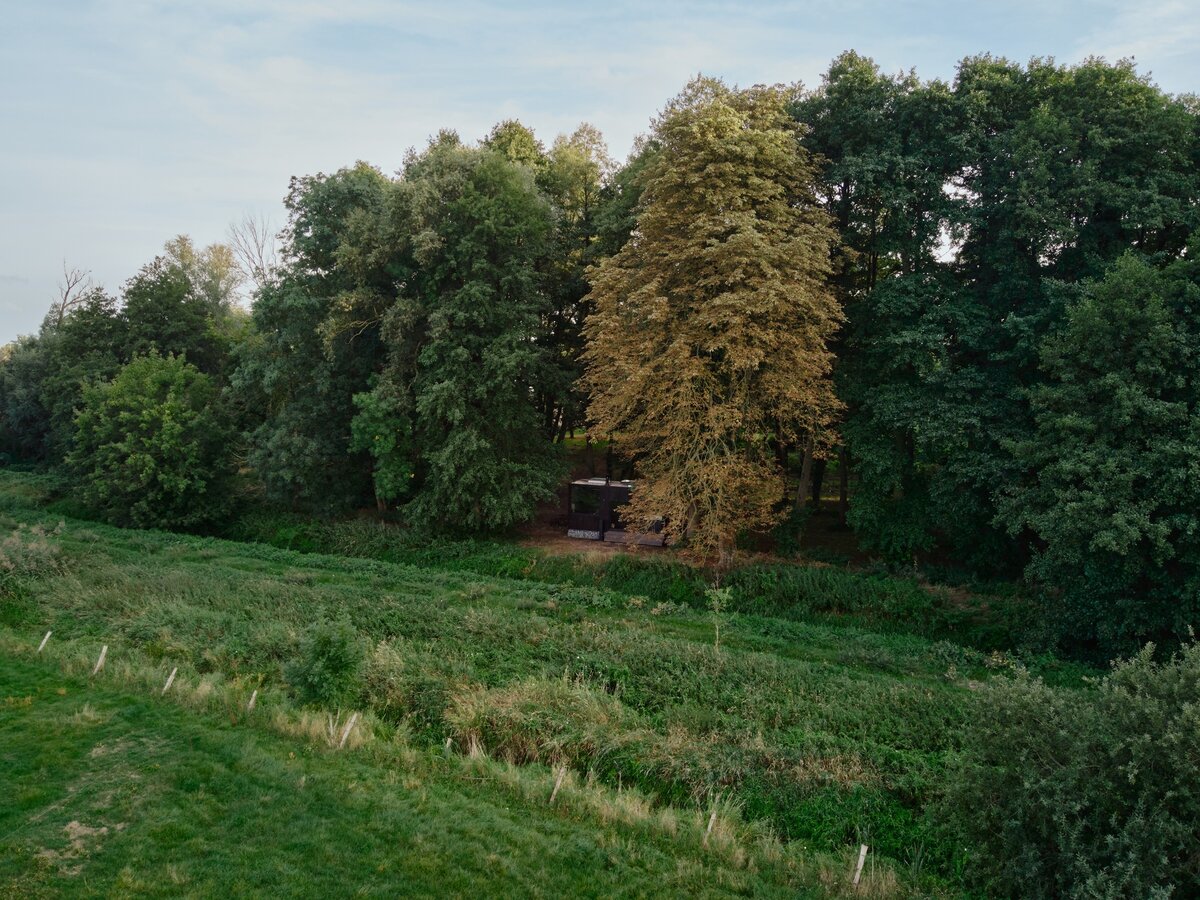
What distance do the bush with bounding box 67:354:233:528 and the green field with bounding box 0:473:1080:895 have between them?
11491 millimetres

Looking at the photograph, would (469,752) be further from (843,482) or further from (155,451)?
(155,451)

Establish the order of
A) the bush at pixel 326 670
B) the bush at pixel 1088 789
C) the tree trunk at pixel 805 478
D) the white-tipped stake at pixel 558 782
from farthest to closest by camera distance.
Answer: the tree trunk at pixel 805 478 < the bush at pixel 326 670 < the white-tipped stake at pixel 558 782 < the bush at pixel 1088 789

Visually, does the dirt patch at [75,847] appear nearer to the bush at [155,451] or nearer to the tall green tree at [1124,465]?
the tall green tree at [1124,465]

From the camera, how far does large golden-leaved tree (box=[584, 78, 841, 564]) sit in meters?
22.1

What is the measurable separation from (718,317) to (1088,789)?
51.6 ft

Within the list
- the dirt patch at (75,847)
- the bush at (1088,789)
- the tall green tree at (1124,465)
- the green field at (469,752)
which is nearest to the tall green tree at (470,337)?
the green field at (469,752)

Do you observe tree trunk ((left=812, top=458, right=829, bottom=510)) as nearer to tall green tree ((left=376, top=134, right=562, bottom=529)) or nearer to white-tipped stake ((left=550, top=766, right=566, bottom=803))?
tall green tree ((left=376, top=134, right=562, bottom=529))

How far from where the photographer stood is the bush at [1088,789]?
7781 mm

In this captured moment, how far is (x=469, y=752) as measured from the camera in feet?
41.5

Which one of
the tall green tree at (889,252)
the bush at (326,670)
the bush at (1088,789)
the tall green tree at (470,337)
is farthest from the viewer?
the tall green tree at (470,337)

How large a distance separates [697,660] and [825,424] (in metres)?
11.7

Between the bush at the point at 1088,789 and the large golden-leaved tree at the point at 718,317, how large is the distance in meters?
13.6

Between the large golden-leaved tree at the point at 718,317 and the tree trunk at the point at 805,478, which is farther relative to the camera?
the tree trunk at the point at 805,478

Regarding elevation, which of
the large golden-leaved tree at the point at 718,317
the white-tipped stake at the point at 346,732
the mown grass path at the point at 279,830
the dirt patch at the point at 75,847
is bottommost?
the dirt patch at the point at 75,847
